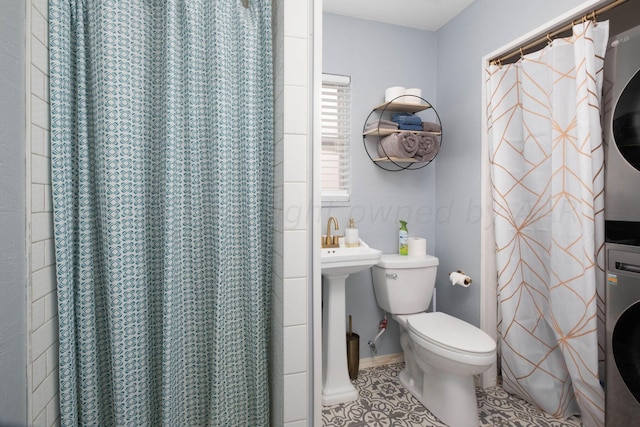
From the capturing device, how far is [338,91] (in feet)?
7.28

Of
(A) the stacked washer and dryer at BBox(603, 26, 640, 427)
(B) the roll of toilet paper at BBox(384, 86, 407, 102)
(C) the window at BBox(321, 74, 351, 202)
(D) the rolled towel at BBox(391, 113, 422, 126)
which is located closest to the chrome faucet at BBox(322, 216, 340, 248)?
(C) the window at BBox(321, 74, 351, 202)

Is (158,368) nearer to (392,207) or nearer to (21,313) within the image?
(21,313)

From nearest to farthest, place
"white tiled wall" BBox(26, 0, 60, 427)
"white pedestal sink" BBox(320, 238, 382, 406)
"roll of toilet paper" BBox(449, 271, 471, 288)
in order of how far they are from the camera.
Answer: "white tiled wall" BBox(26, 0, 60, 427) → "white pedestal sink" BBox(320, 238, 382, 406) → "roll of toilet paper" BBox(449, 271, 471, 288)

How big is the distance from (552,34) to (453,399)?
201 centimetres

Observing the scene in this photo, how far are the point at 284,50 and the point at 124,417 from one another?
4.39 ft

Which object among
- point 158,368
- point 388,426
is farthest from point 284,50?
point 388,426

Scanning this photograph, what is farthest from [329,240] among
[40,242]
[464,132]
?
[40,242]

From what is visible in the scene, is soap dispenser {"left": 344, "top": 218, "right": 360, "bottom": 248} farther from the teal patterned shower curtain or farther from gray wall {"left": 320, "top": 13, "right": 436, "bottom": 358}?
the teal patterned shower curtain

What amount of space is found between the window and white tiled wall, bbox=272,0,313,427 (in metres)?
1.15

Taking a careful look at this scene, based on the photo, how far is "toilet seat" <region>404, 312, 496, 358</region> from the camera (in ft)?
5.01

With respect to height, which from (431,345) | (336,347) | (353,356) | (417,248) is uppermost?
(417,248)

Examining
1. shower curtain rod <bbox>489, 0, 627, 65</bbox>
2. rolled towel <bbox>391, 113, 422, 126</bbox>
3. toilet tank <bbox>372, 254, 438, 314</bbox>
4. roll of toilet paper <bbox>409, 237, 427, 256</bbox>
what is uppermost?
shower curtain rod <bbox>489, 0, 627, 65</bbox>

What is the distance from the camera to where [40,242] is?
3.08 ft

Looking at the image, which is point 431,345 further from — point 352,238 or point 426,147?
point 426,147
